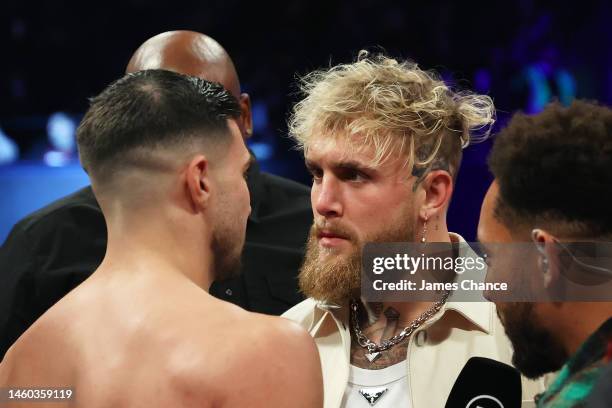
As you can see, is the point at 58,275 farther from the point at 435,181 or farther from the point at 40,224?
the point at 435,181

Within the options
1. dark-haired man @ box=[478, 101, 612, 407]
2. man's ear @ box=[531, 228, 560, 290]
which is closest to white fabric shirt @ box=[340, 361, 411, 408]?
dark-haired man @ box=[478, 101, 612, 407]

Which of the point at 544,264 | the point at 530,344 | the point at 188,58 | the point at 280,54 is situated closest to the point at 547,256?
the point at 544,264

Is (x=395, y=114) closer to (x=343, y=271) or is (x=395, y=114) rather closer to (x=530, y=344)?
(x=343, y=271)

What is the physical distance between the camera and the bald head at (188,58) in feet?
8.60

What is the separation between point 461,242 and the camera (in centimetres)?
213

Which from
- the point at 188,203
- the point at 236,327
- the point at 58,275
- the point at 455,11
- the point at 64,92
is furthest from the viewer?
the point at 64,92

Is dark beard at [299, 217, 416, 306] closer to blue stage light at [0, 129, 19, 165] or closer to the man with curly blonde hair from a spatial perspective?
the man with curly blonde hair

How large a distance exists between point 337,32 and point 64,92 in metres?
1.46

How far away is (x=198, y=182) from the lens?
1564 millimetres

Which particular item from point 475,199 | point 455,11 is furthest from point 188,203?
point 455,11
